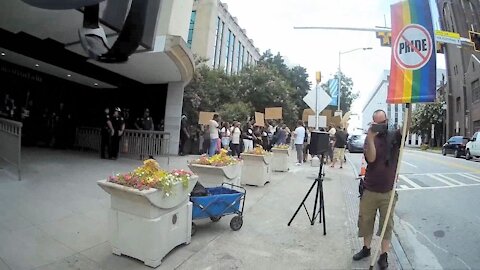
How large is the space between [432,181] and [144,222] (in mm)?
10787

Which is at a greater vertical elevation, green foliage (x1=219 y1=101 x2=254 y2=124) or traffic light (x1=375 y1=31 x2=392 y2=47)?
traffic light (x1=375 y1=31 x2=392 y2=47)

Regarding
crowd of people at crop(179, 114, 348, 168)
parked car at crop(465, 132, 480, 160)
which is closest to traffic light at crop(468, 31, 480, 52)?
crowd of people at crop(179, 114, 348, 168)

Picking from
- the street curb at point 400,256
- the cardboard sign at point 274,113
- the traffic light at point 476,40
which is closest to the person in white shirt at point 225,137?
the cardboard sign at point 274,113

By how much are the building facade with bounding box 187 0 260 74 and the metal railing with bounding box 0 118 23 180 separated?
27446 mm

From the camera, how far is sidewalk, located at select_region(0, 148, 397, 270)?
12.9 ft

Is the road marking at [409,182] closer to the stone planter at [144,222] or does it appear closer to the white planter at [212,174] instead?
the white planter at [212,174]

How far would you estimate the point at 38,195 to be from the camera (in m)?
6.07

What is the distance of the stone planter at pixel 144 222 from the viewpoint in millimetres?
3805

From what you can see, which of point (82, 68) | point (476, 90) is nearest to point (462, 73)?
point (476, 90)

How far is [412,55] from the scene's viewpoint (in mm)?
3881

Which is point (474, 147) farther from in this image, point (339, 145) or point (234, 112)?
point (234, 112)

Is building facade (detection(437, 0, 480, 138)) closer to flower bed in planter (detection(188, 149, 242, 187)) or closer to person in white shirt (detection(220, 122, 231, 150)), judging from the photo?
person in white shirt (detection(220, 122, 231, 150))

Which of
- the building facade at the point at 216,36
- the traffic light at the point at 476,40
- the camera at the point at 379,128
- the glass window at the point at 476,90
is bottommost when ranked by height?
the camera at the point at 379,128

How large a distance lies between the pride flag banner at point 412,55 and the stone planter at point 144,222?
2925 millimetres
